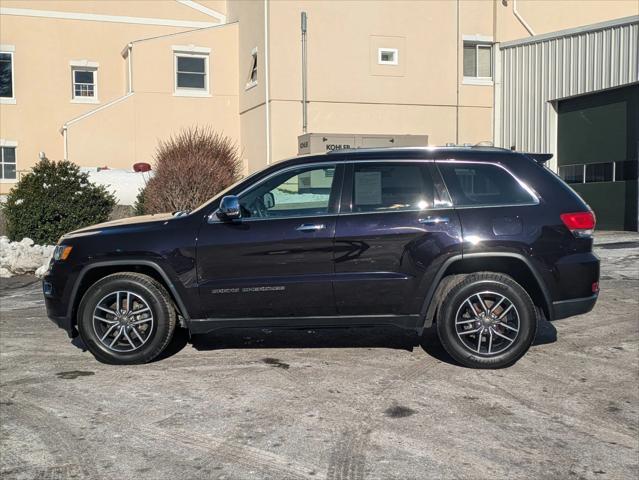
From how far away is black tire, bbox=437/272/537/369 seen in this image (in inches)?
250

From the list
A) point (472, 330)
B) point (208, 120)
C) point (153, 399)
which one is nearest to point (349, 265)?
point (472, 330)

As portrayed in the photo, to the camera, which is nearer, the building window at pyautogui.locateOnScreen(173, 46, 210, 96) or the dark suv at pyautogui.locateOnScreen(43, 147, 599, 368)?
the dark suv at pyautogui.locateOnScreen(43, 147, 599, 368)

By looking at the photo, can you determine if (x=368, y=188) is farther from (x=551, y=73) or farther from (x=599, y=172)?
(x=551, y=73)

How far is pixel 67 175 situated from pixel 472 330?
35.9 feet

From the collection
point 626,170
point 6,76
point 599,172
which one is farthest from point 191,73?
point 626,170

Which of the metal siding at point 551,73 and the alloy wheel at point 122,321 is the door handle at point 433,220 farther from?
the metal siding at point 551,73

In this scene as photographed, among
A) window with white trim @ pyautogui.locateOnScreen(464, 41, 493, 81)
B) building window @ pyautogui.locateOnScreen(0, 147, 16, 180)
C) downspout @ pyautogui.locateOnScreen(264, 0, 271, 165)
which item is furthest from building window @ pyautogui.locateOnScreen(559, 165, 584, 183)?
building window @ pyautogui.locateOnScreen(0, 147, 16, 180)

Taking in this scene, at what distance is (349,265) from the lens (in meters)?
6.36

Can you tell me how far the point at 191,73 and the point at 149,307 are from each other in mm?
21395

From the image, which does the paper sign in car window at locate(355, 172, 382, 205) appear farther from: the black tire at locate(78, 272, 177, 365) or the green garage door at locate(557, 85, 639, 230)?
the green garage door at locate(557, 85, 639, 230)

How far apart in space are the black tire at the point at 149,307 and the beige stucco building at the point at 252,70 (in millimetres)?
16691

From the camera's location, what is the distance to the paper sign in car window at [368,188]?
6.51 metres

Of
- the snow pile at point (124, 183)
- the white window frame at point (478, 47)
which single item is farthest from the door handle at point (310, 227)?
the white window frame at point (478, 47)

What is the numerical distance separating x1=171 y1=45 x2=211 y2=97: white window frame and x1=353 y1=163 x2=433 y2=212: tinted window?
2095 cm
